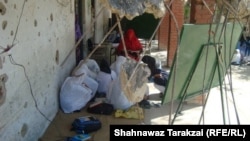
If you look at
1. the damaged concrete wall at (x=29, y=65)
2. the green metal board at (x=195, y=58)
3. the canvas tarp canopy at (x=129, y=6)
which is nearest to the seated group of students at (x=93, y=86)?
the damaged concrete wall at (x=29, y=65)

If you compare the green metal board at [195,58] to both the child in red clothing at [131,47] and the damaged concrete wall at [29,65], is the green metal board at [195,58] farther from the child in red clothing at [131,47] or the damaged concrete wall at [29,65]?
the child in red clothing at [131,47]

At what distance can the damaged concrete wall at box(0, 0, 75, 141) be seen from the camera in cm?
287

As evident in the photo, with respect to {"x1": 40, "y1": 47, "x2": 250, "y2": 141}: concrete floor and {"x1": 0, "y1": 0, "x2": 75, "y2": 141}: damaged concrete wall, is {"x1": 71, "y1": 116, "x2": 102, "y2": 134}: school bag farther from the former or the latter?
{"x1": 0, "y1": 0, "x2": 75, "y2": 141}: damaged concrete wall

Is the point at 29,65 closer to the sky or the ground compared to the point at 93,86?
closer to the sky

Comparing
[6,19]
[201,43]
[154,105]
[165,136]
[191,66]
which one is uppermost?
[6,19]

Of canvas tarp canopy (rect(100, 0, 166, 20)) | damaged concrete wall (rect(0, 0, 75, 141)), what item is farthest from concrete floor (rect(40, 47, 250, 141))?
canvas tarp canopy (rect(100, 0, 166, 20))

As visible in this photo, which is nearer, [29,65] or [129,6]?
[129,6]

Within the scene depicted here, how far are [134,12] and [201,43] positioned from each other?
1.24m

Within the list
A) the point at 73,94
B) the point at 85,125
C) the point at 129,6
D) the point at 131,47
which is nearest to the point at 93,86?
the point at 73,94

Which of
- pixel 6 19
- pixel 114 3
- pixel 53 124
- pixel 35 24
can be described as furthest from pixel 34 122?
pixel 114 3

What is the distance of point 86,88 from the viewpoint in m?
4.91

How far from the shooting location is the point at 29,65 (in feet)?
11.3

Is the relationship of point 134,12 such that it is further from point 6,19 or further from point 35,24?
point 35,24

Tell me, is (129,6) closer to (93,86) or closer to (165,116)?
(165,116)
